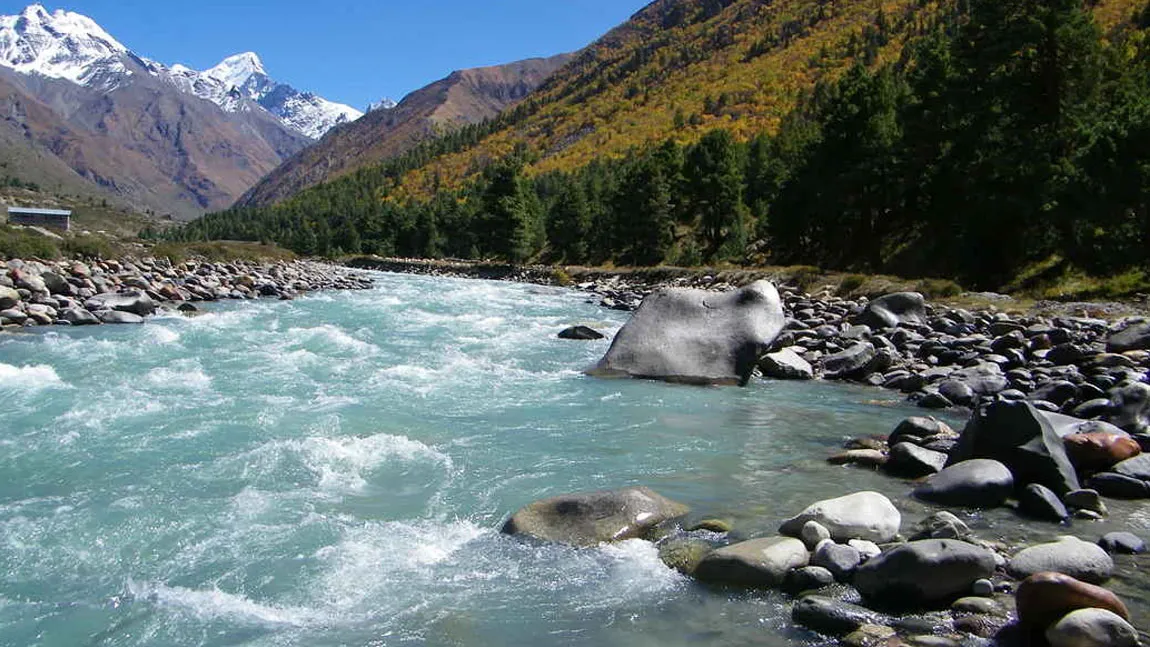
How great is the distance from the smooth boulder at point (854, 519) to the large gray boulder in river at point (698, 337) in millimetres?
8637

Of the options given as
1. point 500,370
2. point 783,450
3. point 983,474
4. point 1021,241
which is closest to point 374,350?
point 500,370

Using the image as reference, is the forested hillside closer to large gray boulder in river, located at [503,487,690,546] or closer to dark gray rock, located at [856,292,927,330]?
dark gray rock, located at [856,292,927,330]

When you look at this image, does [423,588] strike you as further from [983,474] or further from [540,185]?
[540,185]

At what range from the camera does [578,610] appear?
609 centimetres

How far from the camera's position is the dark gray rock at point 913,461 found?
9172 millimetres

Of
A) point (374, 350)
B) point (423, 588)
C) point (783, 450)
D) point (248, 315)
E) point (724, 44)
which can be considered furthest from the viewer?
point (724, 44)

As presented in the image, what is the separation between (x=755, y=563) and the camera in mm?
6430

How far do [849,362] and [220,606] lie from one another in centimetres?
1407

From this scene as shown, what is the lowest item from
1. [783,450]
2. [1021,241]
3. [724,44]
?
[783,450]

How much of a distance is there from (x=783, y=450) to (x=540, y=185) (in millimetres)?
121972

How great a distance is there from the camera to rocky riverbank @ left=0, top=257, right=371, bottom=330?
869 inches

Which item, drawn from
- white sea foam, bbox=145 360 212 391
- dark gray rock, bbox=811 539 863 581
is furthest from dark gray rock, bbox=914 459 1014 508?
white sea foam, bbox=145 360 212 391

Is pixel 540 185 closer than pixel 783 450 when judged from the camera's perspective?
No

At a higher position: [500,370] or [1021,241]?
[1021,241]
